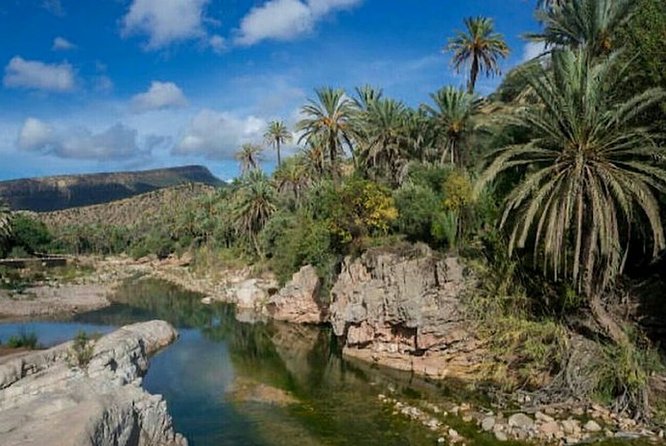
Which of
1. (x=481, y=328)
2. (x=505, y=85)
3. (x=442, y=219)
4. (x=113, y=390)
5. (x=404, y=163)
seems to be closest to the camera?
(x=113, y=390)

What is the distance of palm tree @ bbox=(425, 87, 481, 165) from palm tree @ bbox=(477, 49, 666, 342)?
15142 mm

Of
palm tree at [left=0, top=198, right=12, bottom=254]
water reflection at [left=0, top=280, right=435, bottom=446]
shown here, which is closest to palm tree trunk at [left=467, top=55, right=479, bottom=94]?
water reflection at [left=0, top=280, right=435, bottom=446]

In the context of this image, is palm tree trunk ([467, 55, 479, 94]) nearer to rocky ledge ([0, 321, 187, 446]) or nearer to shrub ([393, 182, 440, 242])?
shrub ([393, 182, 440, 242])

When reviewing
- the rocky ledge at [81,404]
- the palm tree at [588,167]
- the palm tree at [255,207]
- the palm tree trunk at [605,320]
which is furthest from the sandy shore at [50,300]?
the palm tree trunk at [605,320]

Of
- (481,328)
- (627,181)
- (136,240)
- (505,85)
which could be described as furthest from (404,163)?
(136,240)

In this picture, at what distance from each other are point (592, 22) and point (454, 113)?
915 cm

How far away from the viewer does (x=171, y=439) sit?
15117mm

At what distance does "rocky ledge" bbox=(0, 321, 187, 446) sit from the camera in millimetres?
10750

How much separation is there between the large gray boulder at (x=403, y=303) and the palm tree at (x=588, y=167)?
5.41m

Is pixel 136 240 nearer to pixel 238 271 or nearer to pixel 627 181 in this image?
pixel 238 271

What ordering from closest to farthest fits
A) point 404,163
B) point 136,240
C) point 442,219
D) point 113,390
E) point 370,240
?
point 113,390 < point 442,219 < point 370,240 < point 404,163 < point 136,240

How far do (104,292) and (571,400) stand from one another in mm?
47848

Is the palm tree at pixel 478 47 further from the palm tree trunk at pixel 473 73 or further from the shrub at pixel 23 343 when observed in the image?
the shrub at pixel 23 343

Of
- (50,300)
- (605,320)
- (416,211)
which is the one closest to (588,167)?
(605,320)
